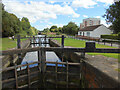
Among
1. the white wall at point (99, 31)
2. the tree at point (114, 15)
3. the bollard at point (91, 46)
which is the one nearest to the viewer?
the bollard at point (91, 46)

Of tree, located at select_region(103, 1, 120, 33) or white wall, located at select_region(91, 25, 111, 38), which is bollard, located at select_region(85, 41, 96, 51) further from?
white wall, located at select_region(91, 25, 111, 38)

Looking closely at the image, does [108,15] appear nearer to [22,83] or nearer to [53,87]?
[53,87]

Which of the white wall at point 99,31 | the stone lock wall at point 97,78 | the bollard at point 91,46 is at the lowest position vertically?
the stone lock wall at point 97,78

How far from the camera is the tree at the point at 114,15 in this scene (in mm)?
12062

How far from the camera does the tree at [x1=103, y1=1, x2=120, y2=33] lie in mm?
12062

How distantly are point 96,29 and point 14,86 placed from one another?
22681 mm

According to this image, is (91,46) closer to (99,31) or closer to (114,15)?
(114,15)

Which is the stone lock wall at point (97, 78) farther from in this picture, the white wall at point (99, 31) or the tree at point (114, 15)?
the white wall at point (99, 31)

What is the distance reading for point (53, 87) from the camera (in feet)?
19.7

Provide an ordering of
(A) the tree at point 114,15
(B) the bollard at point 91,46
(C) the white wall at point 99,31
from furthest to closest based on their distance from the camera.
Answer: (C) the white wall at point 99,31
(A) the tree at point 114,15
(B) the bollard at point 91,46

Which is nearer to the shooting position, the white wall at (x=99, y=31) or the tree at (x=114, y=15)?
the tree at (x=114, y=15)

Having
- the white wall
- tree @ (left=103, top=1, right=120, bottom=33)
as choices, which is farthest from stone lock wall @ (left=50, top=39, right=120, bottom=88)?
the white wall

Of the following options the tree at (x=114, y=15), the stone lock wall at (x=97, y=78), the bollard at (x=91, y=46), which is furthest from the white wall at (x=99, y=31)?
the stone lock wall at (x=97, y=78)

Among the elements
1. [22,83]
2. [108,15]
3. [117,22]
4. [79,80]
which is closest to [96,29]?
[108,15]
